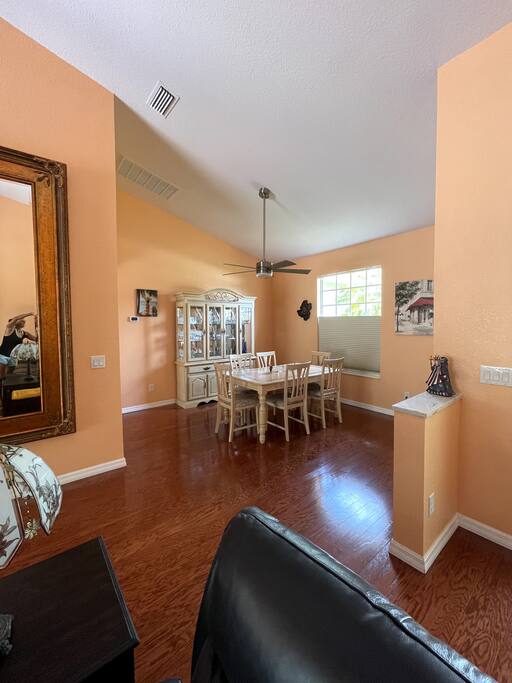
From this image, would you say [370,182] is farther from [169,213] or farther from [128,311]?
[128,311]

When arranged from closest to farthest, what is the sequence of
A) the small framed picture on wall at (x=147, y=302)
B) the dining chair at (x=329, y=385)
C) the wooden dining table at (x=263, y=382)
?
the wooden dining table at (x=263, y=382)
the dining chair at (x=329, y=385)
the small framed picture on wall at (x=147, y=302)

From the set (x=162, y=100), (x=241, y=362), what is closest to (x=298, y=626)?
(x=162, y=100)

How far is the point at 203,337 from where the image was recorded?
5160 millimetres

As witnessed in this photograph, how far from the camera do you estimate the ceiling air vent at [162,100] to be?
268 cm

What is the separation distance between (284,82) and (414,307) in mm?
3113

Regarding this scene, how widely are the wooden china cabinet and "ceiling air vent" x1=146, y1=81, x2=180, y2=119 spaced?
250cm

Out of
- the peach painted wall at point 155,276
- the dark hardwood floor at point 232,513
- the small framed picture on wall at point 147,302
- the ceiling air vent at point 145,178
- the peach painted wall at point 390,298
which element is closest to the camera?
the dark hardwood floor at point 232,513

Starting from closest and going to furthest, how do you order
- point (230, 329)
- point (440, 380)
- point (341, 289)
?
Result: point (440, 380), point (341, 289), point (230, 329)

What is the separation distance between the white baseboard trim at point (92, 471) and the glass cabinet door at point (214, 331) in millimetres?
2517

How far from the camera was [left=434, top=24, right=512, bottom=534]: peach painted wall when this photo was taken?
1.83 metres

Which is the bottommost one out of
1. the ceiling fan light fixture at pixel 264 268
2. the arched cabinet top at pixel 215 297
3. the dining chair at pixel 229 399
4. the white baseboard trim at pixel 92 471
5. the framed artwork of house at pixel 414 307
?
the white baseboard trim at pixel 92 471

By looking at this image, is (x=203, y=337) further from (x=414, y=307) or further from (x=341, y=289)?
(x=414, y=307)

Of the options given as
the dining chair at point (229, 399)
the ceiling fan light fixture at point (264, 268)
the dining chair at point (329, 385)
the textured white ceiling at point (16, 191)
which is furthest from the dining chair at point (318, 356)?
the textured white ceiling at point (16, 191)

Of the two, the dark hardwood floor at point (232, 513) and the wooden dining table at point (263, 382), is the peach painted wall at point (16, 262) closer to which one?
the dark hardwood floor at point (232, 513)
